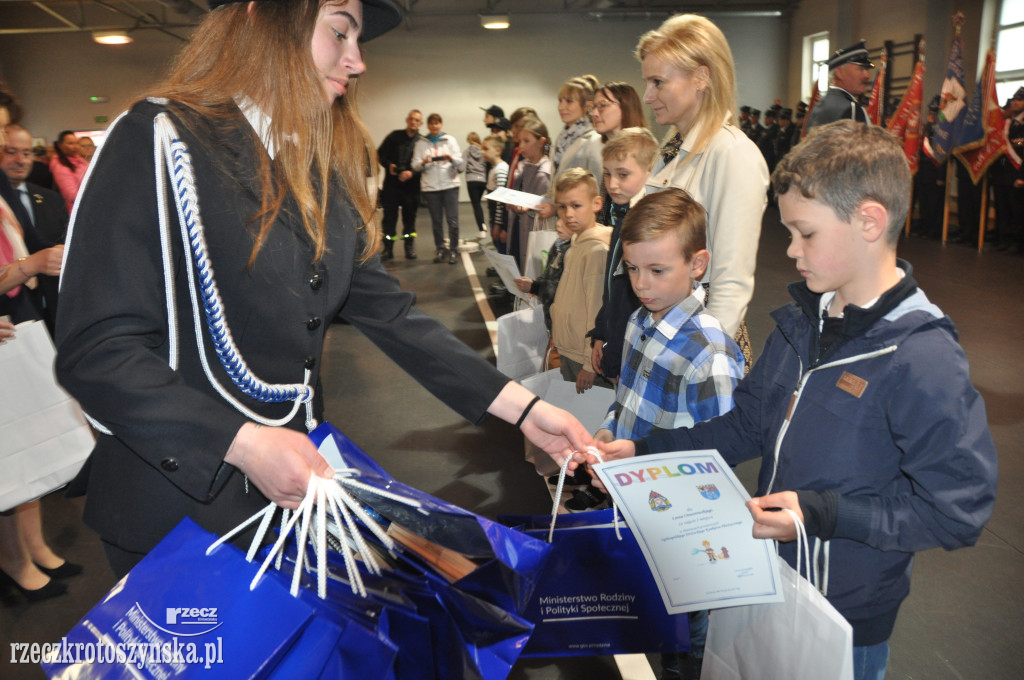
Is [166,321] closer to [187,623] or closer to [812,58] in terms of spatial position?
[187,623]

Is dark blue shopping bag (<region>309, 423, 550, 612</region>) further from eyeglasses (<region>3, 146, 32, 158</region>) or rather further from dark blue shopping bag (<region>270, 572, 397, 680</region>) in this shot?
eyeglasses (<region>3, 146, 32, 158</region>)

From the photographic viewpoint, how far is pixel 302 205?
1232 mm

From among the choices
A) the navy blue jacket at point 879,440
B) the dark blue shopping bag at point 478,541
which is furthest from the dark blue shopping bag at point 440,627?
the navy blue jacket at point 879,440

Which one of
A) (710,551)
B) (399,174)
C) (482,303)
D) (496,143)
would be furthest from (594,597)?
(399,174)

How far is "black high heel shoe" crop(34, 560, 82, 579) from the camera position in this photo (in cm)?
301

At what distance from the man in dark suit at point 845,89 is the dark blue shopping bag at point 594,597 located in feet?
12.2

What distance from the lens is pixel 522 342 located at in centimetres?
390

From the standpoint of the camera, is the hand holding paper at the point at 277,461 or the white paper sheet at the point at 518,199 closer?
the hand holding paper at the point at 277,461

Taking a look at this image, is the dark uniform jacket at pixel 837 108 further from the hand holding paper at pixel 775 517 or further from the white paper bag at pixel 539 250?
the hand holding paper at pixel 775 517

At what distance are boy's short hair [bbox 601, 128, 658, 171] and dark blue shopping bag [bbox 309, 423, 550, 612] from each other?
2553 millimetres

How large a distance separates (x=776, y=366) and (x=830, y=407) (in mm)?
189

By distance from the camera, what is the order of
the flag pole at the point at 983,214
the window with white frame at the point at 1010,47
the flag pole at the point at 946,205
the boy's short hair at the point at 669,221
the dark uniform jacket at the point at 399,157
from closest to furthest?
the boy's short hair at the point at 669,221
the flag pole at the point at 983,214
the dark uniform jacket at the point at 399,157
the flag pole at the point at 946,205
the window with white frame at the point at 1010,47

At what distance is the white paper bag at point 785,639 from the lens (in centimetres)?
112

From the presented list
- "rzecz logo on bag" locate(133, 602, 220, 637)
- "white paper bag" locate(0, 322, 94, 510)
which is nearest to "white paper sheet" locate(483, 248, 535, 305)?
"white paper bag" locate(0, 322, 94, 510)
